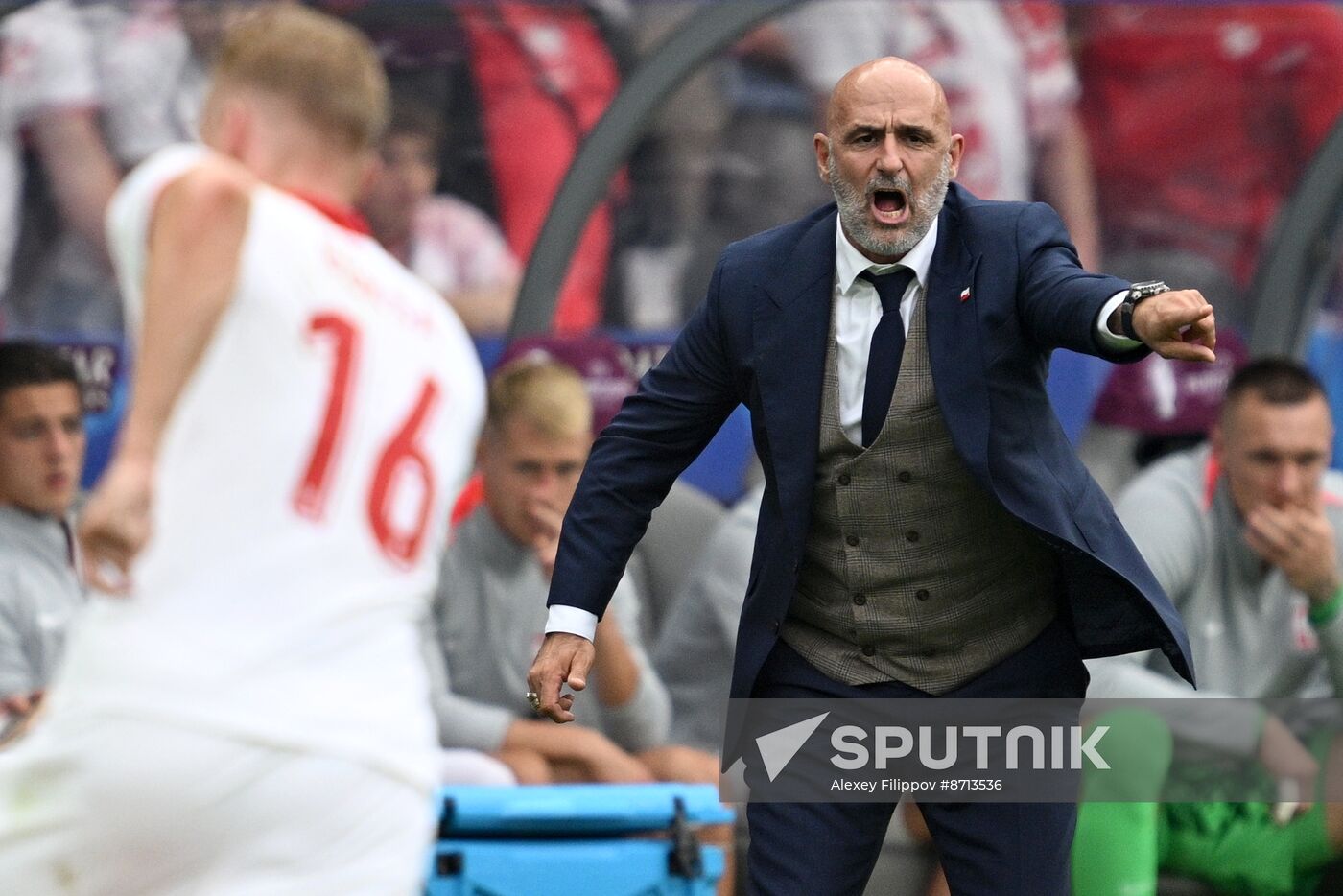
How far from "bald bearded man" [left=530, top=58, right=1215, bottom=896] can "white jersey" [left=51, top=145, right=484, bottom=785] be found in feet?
3.28

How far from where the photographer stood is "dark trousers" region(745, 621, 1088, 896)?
3236 millimetres

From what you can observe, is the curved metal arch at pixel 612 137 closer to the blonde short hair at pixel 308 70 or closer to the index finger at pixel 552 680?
the index finger at pixel 552 680

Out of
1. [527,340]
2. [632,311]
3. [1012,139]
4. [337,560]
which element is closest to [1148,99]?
[1012,139]

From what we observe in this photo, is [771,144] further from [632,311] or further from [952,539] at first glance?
[952,539]

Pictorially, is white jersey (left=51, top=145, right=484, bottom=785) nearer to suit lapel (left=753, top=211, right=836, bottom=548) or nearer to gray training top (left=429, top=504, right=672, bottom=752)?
suit lapel (left=753, top=211, right=836, bottom=548)

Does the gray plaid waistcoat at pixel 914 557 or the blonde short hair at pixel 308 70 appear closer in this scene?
the blonde short hair at pixel 308 70

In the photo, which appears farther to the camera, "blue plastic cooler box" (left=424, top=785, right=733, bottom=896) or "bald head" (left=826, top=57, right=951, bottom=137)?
"blue plastic cooler box" (left=424, top=785, right=733, bottom=896)

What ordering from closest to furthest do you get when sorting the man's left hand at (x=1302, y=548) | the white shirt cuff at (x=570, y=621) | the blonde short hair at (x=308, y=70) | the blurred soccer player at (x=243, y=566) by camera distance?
the blurred soccer player at (x=243, y=566) < the blonde short hair at (x=308, y=70) < the white shirt cuff at (x=570, y=621) < the man's left hand at (x=1302, y=548)

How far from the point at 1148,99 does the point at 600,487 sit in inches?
149

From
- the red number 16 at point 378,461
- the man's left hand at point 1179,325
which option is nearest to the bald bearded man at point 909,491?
the man's left hand at point 1179,325

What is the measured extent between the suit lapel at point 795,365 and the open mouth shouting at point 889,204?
0.14 metres

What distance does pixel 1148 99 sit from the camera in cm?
656

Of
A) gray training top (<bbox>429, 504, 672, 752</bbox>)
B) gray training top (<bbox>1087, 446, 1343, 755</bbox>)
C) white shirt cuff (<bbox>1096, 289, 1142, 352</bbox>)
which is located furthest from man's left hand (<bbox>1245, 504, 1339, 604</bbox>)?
white shirt cuff (<bbox>1096, 289, 1142, 352</bbox>)

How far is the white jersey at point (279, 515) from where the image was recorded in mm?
2234
